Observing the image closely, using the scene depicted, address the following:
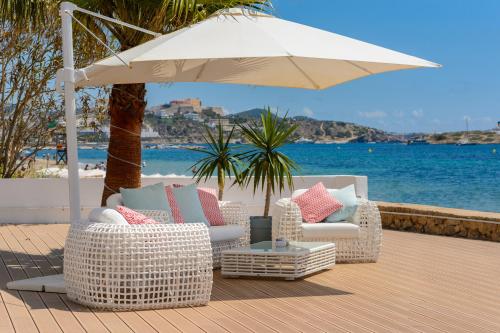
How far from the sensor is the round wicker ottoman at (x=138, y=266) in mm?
5062

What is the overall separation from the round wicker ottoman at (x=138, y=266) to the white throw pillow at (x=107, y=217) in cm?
11

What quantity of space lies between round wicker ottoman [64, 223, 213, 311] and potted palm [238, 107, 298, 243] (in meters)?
1.72

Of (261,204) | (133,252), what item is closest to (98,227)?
(133,252)

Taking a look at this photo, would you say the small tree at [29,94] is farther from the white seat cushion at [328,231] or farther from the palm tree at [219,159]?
the white seat cushion at [328,231]

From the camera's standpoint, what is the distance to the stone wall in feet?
28.8

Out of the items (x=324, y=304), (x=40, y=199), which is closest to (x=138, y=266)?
(x=324, y=304)

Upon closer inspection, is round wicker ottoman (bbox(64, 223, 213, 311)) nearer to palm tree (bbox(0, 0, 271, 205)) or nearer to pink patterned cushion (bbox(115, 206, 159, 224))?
pink patterned cushion (bbox(115, 206, 159, 224))

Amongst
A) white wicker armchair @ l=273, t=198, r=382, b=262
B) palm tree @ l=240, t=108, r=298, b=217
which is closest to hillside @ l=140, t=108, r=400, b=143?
palm tree @ l=240, t=108, r=298, b=217

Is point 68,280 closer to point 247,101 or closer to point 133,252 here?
point 133,252

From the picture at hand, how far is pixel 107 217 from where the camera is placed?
5.36 meters

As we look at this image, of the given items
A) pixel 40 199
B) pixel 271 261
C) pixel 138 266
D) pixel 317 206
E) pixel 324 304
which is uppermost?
pixel 317 206

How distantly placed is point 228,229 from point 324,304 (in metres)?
1.78

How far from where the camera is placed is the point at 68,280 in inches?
210

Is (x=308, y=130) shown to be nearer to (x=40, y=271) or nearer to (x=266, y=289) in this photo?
(x=40, y=271)
